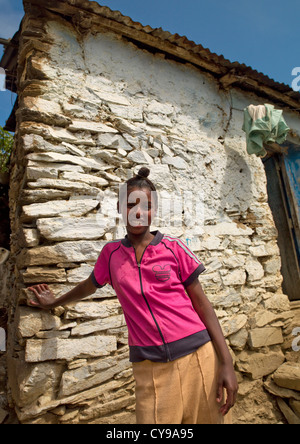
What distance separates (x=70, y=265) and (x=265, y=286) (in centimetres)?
247

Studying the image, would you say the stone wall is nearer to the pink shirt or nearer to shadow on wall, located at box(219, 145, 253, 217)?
shadow on wall, located at box(219, 145, 253, 217)

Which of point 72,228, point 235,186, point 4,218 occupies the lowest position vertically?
point 72,228

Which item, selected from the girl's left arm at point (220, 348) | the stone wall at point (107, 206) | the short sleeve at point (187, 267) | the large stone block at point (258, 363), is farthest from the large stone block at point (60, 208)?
the large stone block at point (258, 363)

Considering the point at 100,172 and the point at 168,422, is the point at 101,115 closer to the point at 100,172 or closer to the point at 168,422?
the point at 100,172

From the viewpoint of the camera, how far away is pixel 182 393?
1227 mm

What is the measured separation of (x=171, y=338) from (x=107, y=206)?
1.54 metres

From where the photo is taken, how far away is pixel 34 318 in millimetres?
2068

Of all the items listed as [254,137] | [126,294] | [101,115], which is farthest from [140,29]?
[126,294]

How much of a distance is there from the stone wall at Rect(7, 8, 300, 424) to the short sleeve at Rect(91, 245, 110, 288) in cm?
74

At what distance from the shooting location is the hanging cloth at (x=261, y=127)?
3477 millimetres

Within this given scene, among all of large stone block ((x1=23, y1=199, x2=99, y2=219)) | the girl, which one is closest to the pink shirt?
the girl

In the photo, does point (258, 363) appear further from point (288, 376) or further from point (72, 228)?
point (72, 228)

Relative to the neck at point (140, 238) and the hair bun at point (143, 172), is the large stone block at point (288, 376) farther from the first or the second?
the hair bun at point (143, 172)

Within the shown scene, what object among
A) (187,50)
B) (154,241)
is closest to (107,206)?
(154,241)
